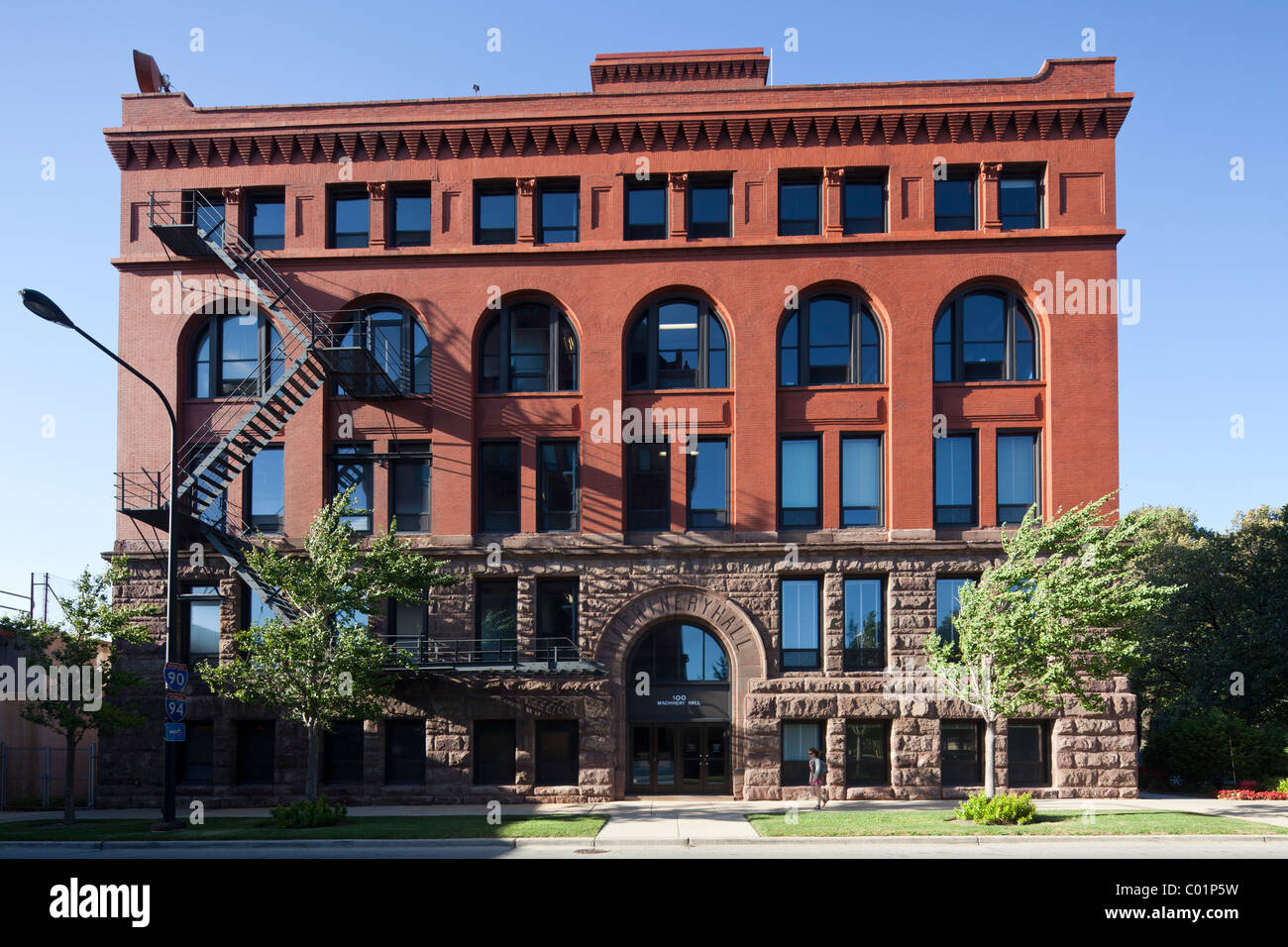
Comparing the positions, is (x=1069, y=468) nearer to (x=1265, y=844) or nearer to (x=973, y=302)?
(x=973, y=302)

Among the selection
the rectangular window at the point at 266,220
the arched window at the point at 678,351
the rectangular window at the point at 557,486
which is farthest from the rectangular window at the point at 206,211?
the arched window at the point at 678,351

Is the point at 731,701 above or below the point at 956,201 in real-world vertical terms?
below

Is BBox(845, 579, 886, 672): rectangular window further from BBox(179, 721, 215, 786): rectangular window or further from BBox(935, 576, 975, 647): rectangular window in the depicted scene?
BBox(179, 721, 215, 786): rectangular window

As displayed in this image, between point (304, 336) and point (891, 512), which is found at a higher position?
point (304, 336)

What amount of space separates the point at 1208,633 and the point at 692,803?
24.3 m

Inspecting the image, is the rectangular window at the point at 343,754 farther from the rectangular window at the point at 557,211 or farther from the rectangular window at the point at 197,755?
the rectangular window at the point at 557,211

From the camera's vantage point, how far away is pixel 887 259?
30688 millimetres

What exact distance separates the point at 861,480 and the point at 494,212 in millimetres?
13285

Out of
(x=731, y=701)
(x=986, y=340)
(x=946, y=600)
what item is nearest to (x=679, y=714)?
(x=731, y=701)

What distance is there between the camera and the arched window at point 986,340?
30.6 metres

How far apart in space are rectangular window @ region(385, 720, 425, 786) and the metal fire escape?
4.56m

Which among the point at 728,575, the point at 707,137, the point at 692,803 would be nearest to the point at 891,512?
the point at 728,575

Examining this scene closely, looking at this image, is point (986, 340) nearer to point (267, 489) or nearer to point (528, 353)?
point (528, 353)

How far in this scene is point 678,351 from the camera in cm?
3114
